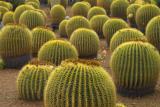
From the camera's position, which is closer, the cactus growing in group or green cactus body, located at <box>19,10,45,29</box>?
the cactus growing in group

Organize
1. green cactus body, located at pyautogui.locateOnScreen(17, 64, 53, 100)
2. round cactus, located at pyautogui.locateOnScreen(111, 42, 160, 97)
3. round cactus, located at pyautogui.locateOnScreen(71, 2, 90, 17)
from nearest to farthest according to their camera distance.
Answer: green cactus body, located at pyautogui.locateOnScreen(17, 64, 53, 100)
round cactus, located at pyautogui.locateOnScreen(111, 42, 160, 97)
round cactus, located at pyautogui.locateOnScreen(71, 2, 90, 17)

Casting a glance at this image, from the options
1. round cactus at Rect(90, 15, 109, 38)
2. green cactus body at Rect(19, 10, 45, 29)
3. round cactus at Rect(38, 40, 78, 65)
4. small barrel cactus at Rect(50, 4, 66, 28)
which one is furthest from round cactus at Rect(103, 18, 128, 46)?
small barrel cactus at Rect(50, 4, 66, 28)

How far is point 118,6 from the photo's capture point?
1683 centimetres

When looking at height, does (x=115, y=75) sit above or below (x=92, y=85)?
below

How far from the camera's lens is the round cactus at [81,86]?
230 inches

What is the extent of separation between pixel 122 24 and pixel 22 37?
10.8ft

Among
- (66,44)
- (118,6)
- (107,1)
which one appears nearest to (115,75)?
(66,44)

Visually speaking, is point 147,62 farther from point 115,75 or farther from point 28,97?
point 28,97

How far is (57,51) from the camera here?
927 centimetres

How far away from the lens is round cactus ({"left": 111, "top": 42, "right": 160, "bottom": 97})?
7918mm

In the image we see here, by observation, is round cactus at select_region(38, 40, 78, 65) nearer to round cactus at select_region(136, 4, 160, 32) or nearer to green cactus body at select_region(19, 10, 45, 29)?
round cactus at select_region(136, 4, 160, 32)

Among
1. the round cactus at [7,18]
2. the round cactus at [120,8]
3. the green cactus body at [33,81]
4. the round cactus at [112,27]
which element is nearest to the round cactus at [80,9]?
the round cactus at [120,8]

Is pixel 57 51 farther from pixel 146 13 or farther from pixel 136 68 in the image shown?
pixel 146 13

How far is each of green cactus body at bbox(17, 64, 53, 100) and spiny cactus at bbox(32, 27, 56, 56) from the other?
11.5 feet
